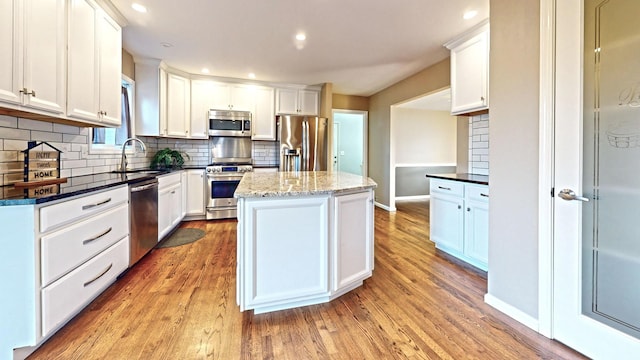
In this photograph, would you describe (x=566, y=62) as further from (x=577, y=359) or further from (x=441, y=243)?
(x=441, y=243)

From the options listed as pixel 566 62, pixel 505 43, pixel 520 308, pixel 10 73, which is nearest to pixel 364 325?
pixel 520 308

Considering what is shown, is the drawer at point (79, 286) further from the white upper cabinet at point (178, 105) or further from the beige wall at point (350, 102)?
the beige wall at point (350, 102)

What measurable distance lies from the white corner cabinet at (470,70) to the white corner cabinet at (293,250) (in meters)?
1.91

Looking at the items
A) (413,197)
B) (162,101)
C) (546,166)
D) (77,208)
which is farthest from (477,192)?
(413,197)

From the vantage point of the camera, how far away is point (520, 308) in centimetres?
180

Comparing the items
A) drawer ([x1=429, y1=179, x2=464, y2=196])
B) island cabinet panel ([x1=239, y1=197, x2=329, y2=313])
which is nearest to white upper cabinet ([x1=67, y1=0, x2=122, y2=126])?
island cabinet panel ([x1=239, y1=197, x2=329, y2=313])

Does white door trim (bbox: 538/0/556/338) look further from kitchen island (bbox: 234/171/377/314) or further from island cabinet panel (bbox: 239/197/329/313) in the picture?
island cabinet panel (bbox: 239/197/329/313)

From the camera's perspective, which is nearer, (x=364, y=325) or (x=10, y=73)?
(x=10, y=73)

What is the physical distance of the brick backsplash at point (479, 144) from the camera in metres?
3.19

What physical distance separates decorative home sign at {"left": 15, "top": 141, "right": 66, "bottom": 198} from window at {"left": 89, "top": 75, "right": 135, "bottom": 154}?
792 millimetres

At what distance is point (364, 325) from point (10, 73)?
8.21 feet

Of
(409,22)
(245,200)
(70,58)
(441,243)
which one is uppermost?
(409,22)

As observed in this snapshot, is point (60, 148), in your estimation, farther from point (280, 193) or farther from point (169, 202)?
point (280, 193)

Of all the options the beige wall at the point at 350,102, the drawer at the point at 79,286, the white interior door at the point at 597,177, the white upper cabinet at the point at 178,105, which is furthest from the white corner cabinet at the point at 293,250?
the beige wall at the point at 350,102
